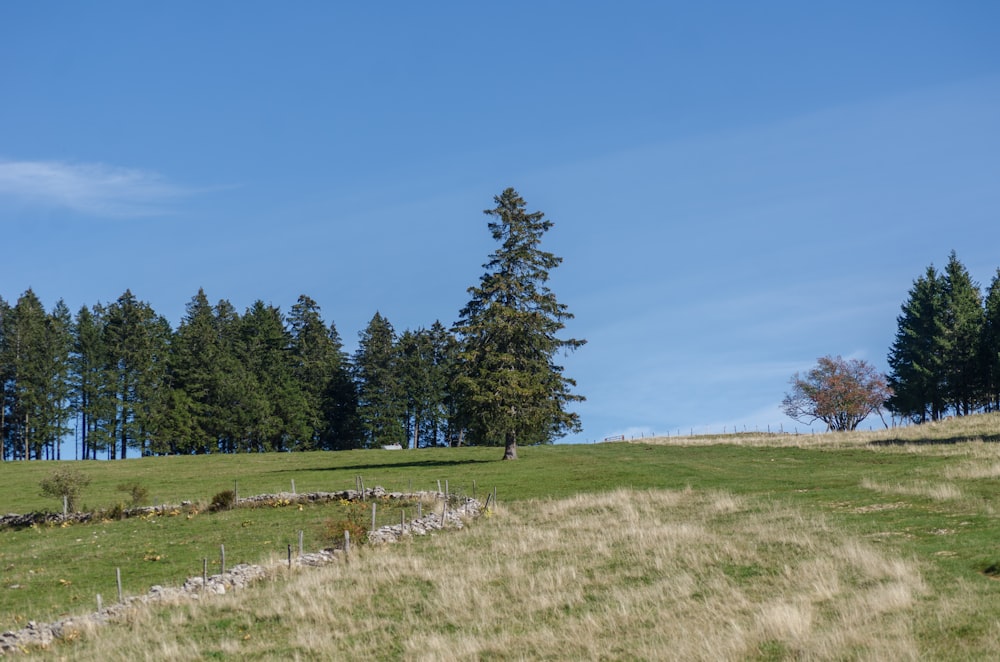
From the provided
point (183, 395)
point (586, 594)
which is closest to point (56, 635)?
point (586, 594)

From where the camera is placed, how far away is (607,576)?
23.6m

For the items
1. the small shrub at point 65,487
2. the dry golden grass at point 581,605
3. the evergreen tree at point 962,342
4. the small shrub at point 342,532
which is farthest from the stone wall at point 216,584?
the evergreen tree at point 962,342

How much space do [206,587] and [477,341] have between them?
133 ft

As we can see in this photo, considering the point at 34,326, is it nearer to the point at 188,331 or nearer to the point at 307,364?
the point at 188,331

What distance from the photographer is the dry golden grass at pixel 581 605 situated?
1656 centimetres

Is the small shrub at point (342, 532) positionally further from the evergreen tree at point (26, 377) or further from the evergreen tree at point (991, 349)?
the evergreen tree at point (26, 377)

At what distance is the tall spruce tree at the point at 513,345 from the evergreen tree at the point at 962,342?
1912 inches

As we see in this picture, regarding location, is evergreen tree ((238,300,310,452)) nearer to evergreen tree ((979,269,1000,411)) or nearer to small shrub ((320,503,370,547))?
small shrub ((320,503,370,547))

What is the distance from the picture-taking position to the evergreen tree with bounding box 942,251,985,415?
90188 mm

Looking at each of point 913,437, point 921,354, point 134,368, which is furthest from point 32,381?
point 921,354

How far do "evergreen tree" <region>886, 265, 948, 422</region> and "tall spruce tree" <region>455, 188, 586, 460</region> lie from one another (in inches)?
1885

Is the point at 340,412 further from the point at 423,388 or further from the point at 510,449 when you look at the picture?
the point at 510,449

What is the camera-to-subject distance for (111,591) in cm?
2762

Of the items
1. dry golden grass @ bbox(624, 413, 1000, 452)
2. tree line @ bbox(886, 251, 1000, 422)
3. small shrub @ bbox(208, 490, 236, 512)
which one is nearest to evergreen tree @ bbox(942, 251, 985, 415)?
tree line @ bbox(886, 251, 1000, 422)
